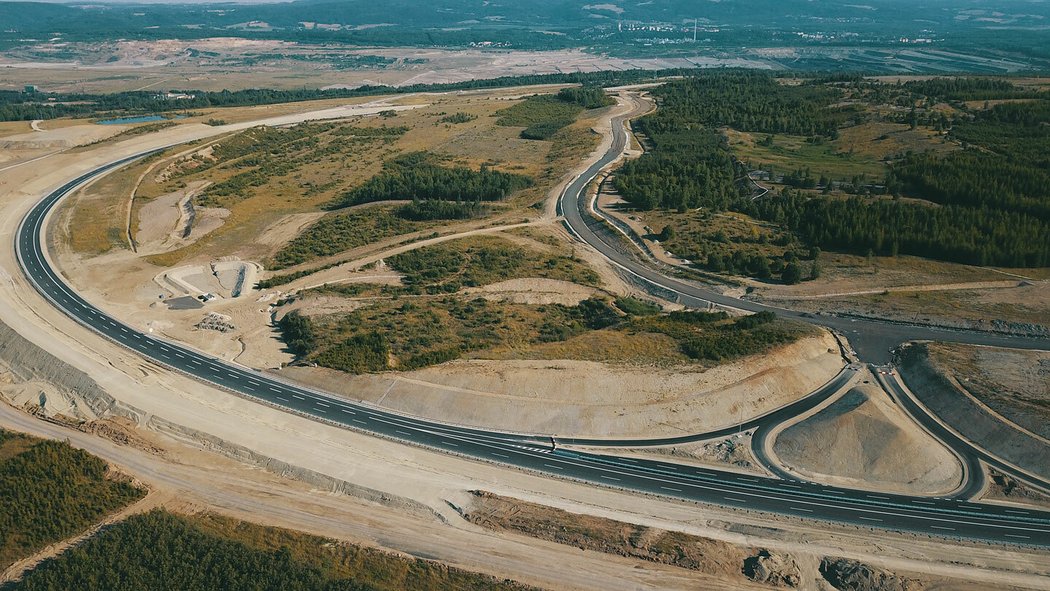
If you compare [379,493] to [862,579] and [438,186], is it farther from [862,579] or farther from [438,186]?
[438,186]

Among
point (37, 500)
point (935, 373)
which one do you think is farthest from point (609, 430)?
point (37, 500)

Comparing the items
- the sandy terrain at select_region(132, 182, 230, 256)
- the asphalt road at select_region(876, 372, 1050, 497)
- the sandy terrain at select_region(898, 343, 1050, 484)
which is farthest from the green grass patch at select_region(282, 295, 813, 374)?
the sandy terrain at select_region(132, 182, 230, 256)

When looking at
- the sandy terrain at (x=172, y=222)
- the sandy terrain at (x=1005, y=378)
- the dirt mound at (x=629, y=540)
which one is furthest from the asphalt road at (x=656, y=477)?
the sandy terrain at (x=172, y=222)


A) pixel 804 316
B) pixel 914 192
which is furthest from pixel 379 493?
pixel 914 192

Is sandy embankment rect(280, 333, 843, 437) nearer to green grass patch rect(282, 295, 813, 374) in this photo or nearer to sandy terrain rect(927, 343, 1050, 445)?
green grass patch rect(282, 295, 813, 374)

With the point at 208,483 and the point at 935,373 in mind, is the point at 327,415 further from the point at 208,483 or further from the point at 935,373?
the point at 935,373

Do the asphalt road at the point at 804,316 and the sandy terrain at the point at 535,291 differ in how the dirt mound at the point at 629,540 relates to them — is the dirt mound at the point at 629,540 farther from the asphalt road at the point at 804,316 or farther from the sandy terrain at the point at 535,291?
the sandy terrain at the point at 535,291

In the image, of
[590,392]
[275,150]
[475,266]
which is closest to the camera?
[590,392]
